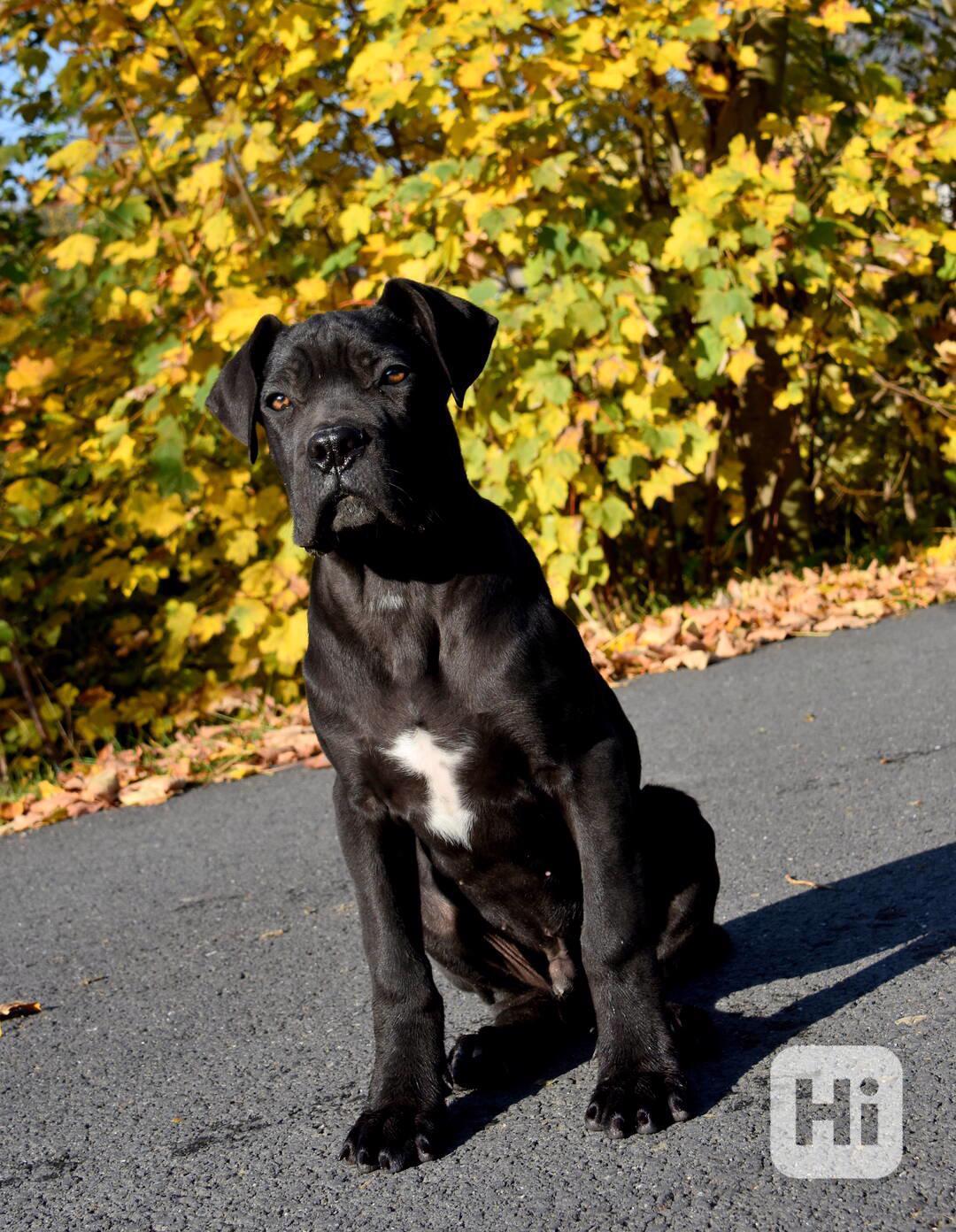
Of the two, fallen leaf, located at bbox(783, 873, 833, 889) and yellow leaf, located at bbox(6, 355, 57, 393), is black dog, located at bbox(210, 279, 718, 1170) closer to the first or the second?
fallen leaf, located at bbox(783, 873, 833, 889)

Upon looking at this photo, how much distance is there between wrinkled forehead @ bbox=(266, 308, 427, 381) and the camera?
3.09 meters

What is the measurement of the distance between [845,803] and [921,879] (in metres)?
0.91

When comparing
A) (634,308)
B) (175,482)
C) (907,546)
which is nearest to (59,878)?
(175,482)

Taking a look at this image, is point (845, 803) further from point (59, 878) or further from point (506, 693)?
point (59, 878)

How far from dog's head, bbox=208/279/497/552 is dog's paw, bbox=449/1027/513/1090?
1069mm

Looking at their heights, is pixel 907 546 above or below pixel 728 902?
below

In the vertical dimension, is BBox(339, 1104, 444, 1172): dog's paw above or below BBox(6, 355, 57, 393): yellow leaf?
below

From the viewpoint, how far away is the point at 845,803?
4.62 m

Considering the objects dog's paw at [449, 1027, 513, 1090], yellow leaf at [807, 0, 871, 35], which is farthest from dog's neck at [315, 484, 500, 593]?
yellow leaf at [807, 0, 871, 35]

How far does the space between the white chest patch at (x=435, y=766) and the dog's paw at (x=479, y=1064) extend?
47 centimetres

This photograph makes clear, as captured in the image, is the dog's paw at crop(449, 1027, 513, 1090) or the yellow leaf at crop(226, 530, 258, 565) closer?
the dog's paw at crop(449, 1027, 513, 1090)

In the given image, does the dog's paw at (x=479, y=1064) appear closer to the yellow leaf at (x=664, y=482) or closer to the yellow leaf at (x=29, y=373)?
the yellow leaf at (x=664, y=482)

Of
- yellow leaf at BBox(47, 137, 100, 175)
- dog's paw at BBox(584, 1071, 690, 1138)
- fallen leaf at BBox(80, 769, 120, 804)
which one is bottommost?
fallen leaf at BBox(80, 769, 120, 804)

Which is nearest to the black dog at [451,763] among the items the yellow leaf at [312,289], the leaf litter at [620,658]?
the leaf litter at [620,658]
